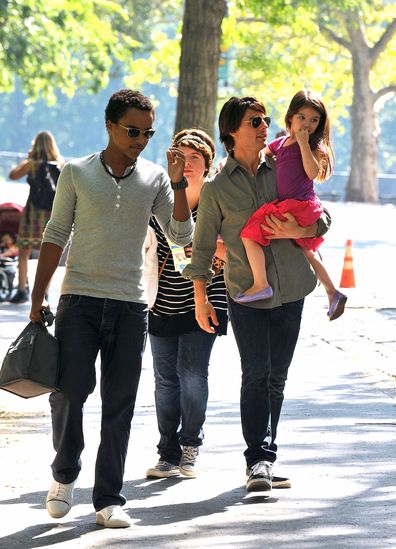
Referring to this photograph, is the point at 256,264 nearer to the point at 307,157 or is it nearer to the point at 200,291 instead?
the point at 200,291

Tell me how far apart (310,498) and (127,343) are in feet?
3.83

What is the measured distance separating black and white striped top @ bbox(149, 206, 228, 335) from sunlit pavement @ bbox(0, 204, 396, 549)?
0.75m

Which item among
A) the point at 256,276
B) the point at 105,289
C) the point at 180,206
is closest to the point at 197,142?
the point at 256,276

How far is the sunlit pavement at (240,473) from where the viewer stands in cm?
626

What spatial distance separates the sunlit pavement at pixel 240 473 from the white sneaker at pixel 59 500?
0.06 meters

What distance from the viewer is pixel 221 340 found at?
13992 mm

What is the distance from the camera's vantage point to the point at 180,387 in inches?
308

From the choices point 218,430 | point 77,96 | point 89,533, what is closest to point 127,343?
point 89,533

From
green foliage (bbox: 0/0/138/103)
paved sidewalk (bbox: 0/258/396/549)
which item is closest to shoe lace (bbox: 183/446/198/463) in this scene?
paved sidewalk (bbox: 0/258/396/549)

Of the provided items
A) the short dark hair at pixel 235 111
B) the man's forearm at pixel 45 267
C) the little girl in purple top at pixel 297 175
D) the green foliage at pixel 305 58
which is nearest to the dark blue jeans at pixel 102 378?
the man's forearm at pixel 45 267

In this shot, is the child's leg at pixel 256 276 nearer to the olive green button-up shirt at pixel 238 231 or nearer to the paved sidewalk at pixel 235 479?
the olive green button-up shirt at pixel 238 231

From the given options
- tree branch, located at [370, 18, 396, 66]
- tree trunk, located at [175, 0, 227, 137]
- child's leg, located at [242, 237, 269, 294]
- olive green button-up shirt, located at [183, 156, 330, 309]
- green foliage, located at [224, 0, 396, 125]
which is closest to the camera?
child's leg, located at [242, 237, 269, 294]

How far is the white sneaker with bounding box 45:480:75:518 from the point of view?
257 inches

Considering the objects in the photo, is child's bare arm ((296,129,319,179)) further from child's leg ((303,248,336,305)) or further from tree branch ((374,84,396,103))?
tree branch ((374,84,396,103))
